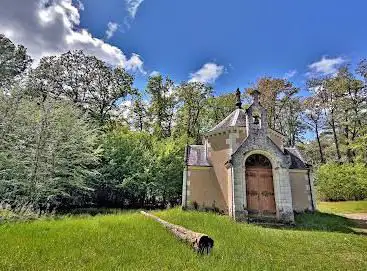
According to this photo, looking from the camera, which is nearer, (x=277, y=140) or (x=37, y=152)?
(x=37, y=152)

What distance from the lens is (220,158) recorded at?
17.9m

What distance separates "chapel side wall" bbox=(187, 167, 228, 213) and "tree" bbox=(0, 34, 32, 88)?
65.3 ft

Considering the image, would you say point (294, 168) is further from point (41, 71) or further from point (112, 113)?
point (41, 71)

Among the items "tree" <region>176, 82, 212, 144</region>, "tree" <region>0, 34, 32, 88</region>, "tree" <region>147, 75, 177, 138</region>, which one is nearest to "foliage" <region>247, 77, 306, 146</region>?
"tree" <region>176, 82, 212, 144</region>

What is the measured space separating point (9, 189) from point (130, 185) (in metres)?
8.75

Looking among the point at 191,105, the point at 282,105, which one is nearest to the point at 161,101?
the point at 191,105

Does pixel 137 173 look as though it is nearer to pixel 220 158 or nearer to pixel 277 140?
pixel 220 158

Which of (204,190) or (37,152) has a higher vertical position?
(37,152)

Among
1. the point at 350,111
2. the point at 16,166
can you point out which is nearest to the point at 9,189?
the point at 16,166

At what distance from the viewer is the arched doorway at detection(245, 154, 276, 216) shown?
51.8 feet

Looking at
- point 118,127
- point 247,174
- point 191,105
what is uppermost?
point 191,105

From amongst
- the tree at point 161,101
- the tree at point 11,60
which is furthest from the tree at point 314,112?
the tree at point 11,60

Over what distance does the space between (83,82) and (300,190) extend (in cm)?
2322

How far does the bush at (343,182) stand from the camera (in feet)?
83.4
